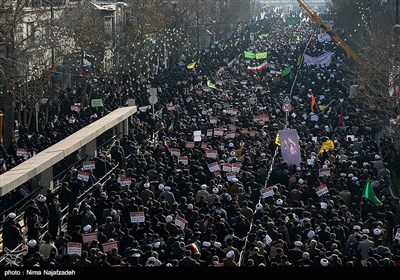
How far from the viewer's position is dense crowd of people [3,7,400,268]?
15.1m

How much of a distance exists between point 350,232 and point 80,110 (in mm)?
20326

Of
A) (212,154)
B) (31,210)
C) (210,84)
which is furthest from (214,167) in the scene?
(210,84)

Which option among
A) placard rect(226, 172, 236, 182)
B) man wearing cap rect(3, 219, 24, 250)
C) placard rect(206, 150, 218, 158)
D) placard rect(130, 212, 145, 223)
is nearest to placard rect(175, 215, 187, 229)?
placard rect(130, 212, 145, 223)

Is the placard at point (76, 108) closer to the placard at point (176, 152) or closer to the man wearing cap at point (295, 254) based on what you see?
the placard at point (176, 152)

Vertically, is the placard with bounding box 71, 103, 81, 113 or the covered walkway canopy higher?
the covered walkway canopy

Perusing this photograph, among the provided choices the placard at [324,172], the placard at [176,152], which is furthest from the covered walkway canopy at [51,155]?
the placard at [324,172]

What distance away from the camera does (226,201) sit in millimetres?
19188

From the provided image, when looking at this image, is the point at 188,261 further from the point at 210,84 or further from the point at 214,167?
the point at 210,84

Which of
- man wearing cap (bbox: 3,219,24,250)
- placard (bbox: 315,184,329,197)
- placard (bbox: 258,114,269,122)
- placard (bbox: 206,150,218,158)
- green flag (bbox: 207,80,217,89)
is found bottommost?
green flag (bbox: 207,80,217,89)

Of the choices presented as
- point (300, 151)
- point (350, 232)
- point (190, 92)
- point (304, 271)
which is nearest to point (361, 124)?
point (300, 151)

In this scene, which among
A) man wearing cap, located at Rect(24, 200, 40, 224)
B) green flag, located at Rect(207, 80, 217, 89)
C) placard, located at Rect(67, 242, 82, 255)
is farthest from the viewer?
green flag, located at Rect(207, 80, 217, 89)

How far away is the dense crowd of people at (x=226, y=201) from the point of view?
595 inches

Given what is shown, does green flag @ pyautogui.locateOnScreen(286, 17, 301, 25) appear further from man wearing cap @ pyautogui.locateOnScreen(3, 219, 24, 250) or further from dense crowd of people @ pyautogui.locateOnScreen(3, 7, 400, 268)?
man wearing cap @ pyautogui.locateOnScreen(3, 219, 24, 250)

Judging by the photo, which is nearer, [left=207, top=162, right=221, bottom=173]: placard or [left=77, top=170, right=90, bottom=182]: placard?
[left=77, top=170, right=90, bottom=182]: placard
